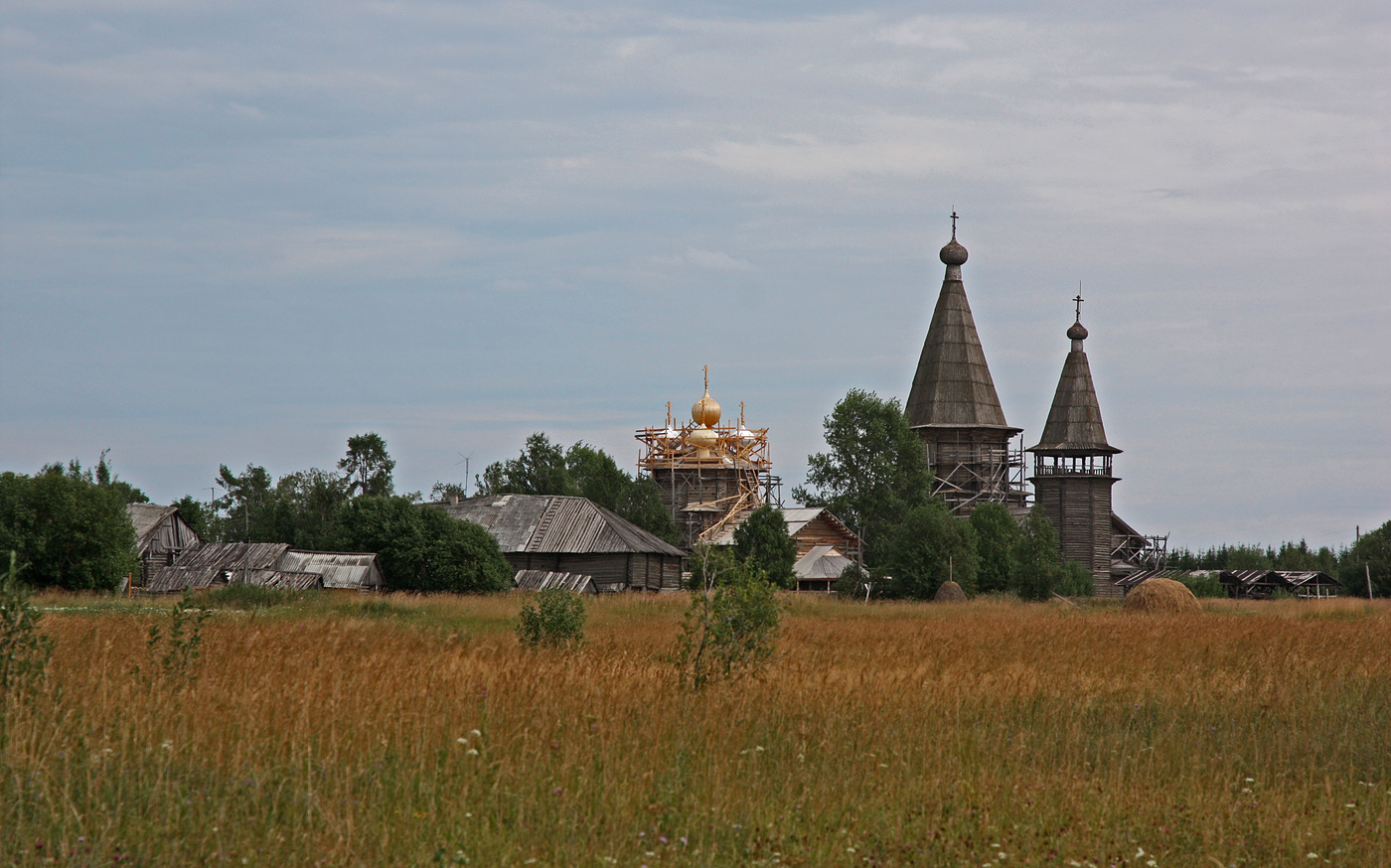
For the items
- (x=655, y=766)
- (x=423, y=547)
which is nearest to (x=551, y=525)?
(x=423, y=547)

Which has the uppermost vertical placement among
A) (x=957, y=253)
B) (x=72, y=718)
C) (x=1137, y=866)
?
(x=957, y=253)

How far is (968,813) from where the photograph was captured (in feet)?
21.5

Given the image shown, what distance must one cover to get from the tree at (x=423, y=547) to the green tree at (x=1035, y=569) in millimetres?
20332

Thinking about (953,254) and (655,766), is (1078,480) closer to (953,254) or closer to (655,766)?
(953,254)

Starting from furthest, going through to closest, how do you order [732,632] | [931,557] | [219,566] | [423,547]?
[219,566], [931,557], [423,547], [732,632]

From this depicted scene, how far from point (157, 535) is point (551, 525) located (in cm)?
1770

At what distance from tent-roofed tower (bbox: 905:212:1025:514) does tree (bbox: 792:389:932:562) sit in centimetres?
564

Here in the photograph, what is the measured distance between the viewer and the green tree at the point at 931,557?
44.1 metres

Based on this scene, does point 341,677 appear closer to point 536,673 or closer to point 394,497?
point 536,673

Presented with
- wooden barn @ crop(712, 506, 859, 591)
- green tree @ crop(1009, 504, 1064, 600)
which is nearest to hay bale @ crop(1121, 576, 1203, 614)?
green tree @ crop(1009, 504, 1064, 600)

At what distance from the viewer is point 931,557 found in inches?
1747

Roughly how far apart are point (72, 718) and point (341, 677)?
187cm

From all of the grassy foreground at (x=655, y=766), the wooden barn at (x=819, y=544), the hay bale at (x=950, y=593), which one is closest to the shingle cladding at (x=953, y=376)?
the wooden barn at (x=819, y=544)

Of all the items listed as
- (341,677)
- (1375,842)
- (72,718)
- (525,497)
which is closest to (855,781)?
(1375,842)
